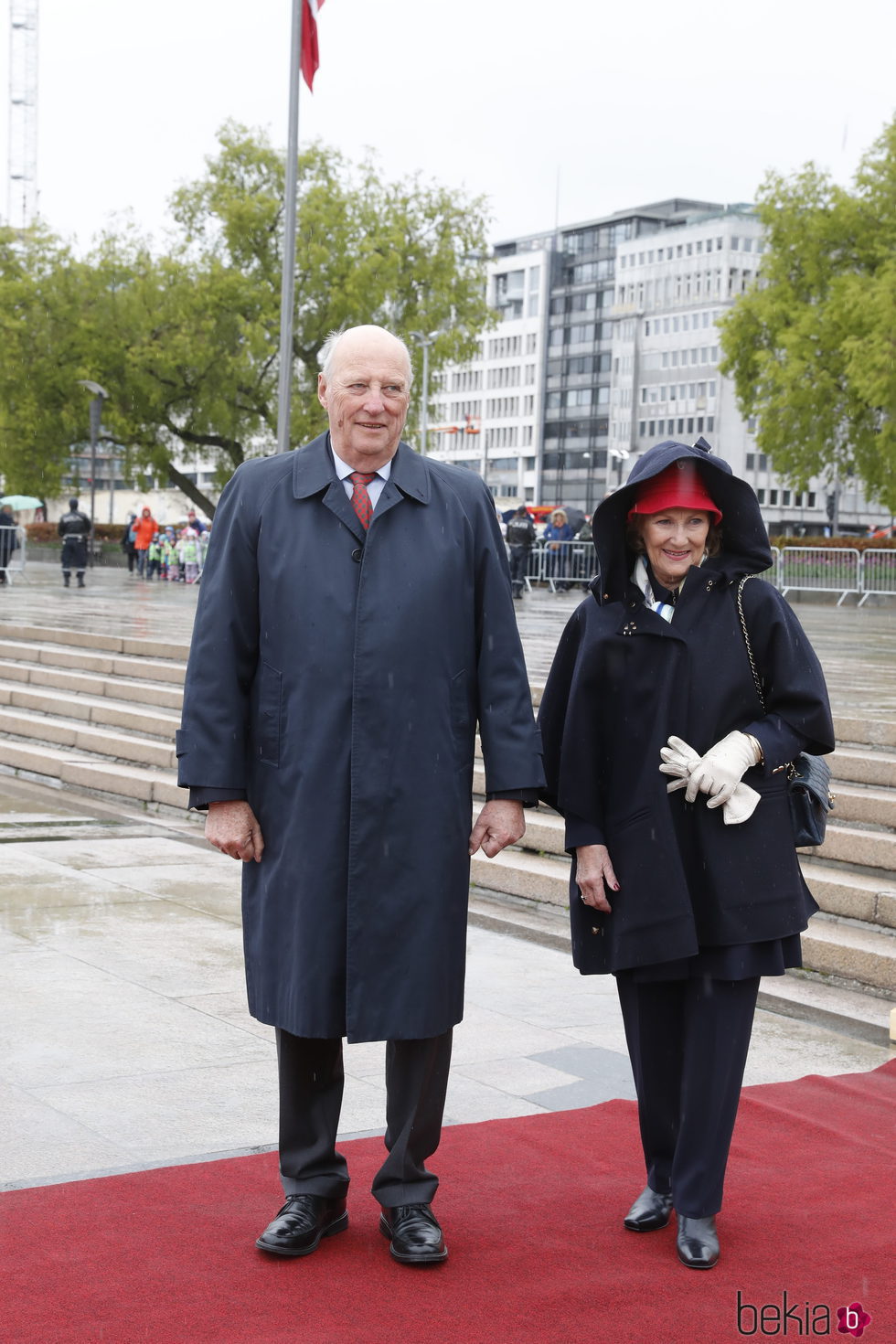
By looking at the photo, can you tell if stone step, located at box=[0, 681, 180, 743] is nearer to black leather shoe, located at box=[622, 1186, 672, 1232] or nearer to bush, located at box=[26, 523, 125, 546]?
black leather shoe, located at box=[622, 1186, 672, 1232]

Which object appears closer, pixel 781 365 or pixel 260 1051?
pixel 260 1051

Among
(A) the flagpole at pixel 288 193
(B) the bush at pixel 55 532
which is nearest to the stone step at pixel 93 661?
(A) the flagpole at pixel 288 193

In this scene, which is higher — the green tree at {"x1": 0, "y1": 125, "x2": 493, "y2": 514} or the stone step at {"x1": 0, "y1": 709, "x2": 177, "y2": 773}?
the green tree at {"x1": 0, "y1": 125, "x2": 493, "y2": 514}

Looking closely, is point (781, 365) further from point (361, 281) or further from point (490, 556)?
point (490, 556)

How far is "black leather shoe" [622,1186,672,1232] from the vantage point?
158 inches

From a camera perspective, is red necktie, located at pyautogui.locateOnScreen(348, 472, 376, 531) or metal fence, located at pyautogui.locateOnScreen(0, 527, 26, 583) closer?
red necktie, located at pyautogui.locateOnScreen(348, 472, 376, 531)

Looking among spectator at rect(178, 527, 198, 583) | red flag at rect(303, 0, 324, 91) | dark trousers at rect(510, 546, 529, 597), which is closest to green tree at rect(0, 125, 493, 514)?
spectator at rect(178, 527, 198, 583)

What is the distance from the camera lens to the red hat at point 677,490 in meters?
3.90

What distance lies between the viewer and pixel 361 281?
44594 millimetres

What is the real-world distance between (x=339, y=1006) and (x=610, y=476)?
120m

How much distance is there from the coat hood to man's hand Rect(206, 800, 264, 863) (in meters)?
0.99

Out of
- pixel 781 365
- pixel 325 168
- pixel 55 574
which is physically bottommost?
pixel 55 574

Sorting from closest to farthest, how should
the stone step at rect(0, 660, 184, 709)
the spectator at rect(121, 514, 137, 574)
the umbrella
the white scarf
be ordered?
the white scarf → the stone step at rect(0, 660, 184, 709) → the umbrella → the spectator at rect(121, 514, 137, 574)

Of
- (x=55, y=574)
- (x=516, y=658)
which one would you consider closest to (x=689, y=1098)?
(x=516, y=658)
